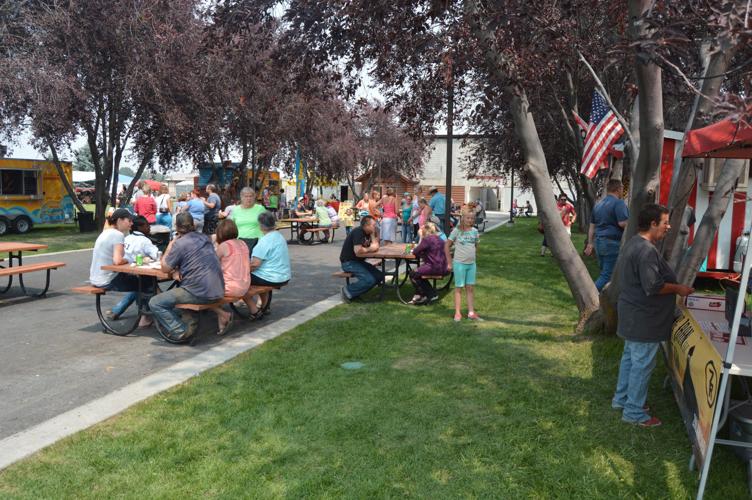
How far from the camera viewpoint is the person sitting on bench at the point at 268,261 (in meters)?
8.37

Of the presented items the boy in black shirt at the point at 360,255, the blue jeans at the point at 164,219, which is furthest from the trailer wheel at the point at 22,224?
the boy in black shirt at the point at 360,255

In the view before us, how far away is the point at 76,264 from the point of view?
550 inches

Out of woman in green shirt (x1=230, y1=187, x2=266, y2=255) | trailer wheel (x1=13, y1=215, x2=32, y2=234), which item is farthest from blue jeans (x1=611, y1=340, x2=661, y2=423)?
trailer wheel (x1=13, y1=215, x2=32, y2=234)

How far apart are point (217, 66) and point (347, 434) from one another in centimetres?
1864

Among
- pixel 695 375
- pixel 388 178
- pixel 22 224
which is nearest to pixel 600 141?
pixel 695 375

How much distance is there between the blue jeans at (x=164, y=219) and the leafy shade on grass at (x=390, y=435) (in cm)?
1050

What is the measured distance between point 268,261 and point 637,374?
202 inches

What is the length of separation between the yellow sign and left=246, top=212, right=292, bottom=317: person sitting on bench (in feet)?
16.5

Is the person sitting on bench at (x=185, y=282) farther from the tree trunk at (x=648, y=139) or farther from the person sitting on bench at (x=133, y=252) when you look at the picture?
the tree trunk at (x=648, y=139)

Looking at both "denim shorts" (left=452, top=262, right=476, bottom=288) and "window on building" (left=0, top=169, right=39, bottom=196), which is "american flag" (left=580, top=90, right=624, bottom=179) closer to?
"denim shorts" (left=452, top=262, right=476, bottom=288)

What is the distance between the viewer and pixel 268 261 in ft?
27.6

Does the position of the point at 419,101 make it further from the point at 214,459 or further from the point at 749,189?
the point at 214,459

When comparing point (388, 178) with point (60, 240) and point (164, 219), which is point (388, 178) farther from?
point (164, 219)

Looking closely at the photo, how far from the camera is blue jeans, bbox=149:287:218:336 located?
6.97 metres
